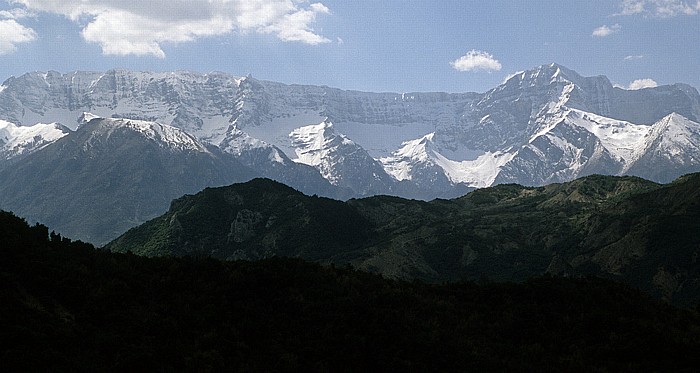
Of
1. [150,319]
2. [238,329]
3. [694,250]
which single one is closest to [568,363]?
[238,329]

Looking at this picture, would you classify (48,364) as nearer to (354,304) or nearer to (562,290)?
(354,304)

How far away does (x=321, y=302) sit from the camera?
67.9m

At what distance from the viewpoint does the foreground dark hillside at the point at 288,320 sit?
2119 inches

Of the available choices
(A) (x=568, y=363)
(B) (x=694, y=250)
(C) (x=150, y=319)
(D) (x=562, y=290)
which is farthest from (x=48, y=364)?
(B) (x=694, y=250)

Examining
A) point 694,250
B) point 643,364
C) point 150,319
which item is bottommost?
point 694,250

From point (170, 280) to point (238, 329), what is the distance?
44.7 ft

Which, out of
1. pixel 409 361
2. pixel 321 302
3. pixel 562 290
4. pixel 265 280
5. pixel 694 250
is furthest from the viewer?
pixel 694 250

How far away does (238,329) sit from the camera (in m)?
60.3

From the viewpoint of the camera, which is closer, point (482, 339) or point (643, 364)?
point (643, 364)

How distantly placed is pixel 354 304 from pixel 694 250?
154 m

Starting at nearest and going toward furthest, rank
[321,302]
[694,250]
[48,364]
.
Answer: [48,364], [321,302], [694,250]

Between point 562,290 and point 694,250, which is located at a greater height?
point 562,290

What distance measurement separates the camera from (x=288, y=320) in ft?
208

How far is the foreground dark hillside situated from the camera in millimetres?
53812
